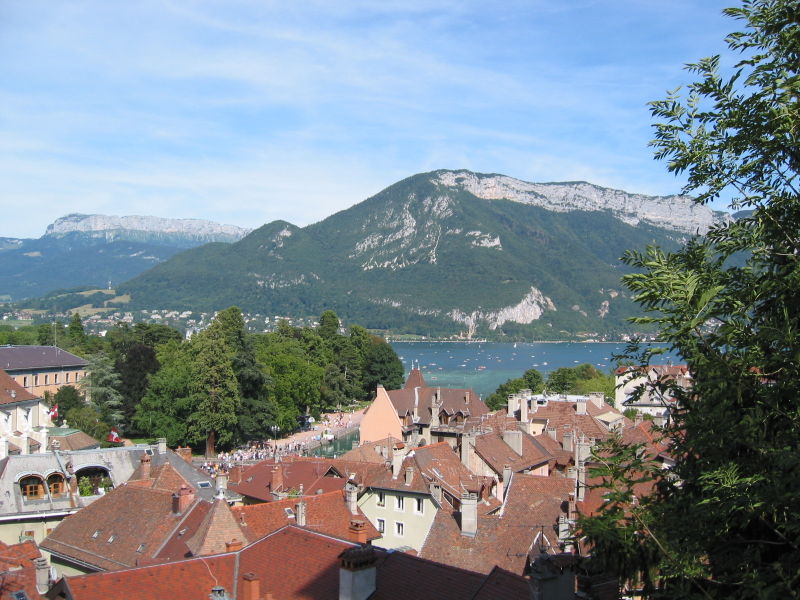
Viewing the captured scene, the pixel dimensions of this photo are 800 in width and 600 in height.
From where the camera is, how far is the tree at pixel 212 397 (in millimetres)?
64750

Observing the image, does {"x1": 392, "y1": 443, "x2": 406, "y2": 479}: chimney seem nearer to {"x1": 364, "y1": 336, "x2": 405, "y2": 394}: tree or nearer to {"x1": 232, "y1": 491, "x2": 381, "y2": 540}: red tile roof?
{"x1": 232, "y1": 491, "x2": 381, "y2": 540}: red tile roof

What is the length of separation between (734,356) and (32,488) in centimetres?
3146

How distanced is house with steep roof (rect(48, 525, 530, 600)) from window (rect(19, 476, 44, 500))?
59.5 ft

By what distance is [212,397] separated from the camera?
65250 millimetres

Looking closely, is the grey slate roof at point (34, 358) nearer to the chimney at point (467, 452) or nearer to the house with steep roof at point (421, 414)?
the house with steep roof at point (421, 414)

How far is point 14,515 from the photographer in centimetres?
3048

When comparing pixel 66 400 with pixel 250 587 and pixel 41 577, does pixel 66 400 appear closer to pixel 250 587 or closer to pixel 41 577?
pixel 41 577

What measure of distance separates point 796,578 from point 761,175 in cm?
483

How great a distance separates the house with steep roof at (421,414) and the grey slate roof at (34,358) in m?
41.6

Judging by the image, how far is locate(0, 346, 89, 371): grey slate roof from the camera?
82688 millimetres

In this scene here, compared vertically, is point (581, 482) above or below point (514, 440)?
above

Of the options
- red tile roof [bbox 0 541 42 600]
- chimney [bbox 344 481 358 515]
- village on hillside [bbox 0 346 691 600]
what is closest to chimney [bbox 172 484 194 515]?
village on hillside [bbox 0 346 691 600]

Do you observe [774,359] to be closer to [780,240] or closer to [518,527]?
[780,240]

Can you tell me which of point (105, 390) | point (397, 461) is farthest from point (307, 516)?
point (105, 390)
